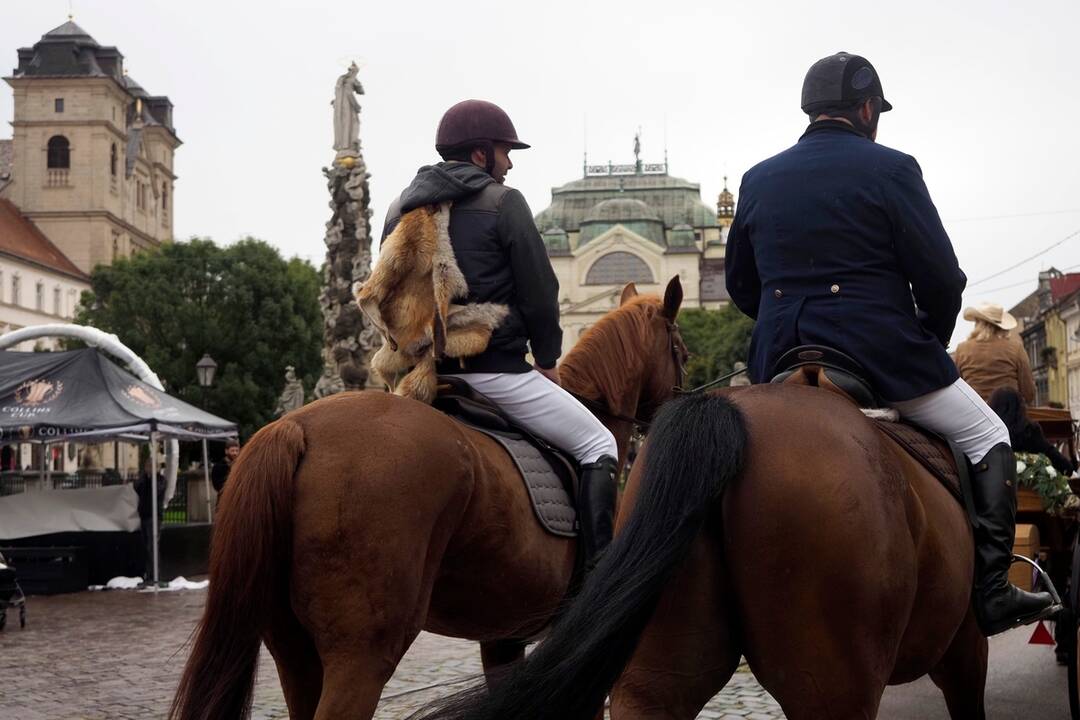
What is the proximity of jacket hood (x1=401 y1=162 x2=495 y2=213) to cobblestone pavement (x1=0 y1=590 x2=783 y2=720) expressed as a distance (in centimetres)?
210

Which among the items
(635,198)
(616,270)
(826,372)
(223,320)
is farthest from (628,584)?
(635,198)

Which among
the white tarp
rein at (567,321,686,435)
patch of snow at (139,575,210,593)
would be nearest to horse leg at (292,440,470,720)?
rein at (567,321,686,435)

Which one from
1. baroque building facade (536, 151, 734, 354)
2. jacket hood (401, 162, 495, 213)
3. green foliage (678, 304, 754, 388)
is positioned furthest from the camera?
baroque building facade (536, 151, 734, 354)

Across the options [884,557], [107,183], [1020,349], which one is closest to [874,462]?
[884,557]

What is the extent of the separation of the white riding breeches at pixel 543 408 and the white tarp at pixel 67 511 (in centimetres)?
1672

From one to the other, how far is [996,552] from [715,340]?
91.0 m

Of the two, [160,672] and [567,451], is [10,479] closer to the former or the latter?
[160,672]

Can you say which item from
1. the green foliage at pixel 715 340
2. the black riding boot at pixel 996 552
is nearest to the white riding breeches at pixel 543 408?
the black riding boot at pixel 996 552

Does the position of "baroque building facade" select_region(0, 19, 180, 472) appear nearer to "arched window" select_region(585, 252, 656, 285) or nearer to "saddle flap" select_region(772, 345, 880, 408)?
"arched window" select_region(585, 252, 656, 285)

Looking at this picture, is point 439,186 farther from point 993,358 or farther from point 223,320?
point 223,320

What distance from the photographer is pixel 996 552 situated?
13.0 ft

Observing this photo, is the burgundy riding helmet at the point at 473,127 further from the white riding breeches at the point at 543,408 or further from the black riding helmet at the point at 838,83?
the black riding helmet at the point at 838,83

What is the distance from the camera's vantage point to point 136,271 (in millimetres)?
65312

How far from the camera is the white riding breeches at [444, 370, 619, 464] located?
17.3ft
